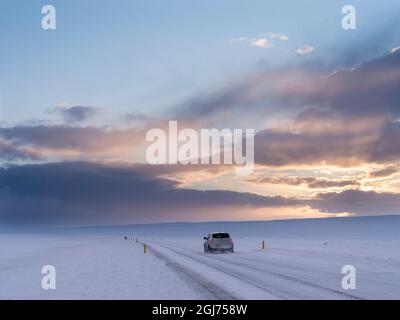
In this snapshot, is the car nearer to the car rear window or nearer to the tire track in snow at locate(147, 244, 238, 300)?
the car rear window

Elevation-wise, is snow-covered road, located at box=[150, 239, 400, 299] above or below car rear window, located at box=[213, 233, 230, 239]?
below

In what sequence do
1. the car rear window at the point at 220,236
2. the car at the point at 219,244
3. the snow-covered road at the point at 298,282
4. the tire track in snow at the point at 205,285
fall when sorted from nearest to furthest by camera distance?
the tire track in snow at the point at 205,285
the snow-covered road at the point at 298,282
the car at the point at 219,244
the car rear window at the point at 220,236

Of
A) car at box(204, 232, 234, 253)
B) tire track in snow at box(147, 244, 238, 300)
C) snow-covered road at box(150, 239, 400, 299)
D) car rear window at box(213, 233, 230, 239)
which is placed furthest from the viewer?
car rear window at box(213, 233, 230, 239)

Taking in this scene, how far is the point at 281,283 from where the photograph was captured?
54.1ft

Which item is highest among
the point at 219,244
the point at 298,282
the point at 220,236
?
the point at 220,236

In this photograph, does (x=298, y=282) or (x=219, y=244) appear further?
(x=219, y=244)

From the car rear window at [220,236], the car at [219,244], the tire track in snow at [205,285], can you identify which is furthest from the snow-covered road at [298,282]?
the car rear window at [220,236]

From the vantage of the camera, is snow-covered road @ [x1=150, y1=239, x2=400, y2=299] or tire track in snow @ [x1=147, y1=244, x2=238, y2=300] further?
snow-covered road @ [x1=150, y1=239, x2=400, y2=299]

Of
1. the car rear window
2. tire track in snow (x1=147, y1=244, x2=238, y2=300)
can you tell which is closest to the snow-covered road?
tire track in snow (x1=147, y1=244, x2=238, y2=300)

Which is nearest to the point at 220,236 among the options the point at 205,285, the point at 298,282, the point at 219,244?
the point at 219,244

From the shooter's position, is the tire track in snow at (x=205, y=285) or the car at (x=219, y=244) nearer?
the tire track in snow at (x=205, y=285)

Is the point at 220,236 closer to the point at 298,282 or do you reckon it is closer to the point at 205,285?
the point at 298,282

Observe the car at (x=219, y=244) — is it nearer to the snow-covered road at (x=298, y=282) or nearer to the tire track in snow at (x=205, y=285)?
the snow-covered road at (x=298, y=282)
